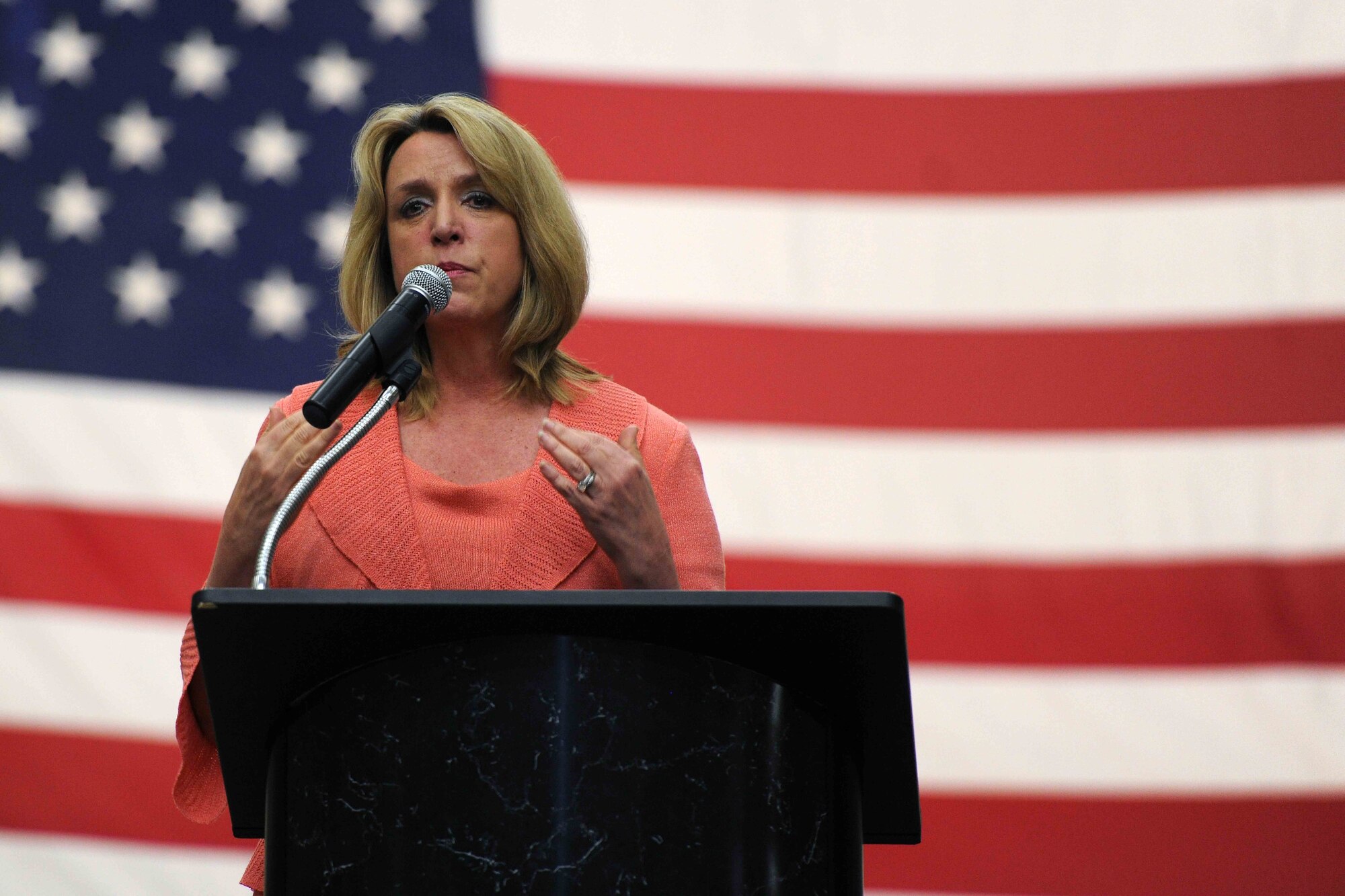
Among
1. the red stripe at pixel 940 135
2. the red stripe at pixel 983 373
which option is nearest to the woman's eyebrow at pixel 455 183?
the red stripe at pixel 983 373

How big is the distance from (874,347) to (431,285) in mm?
1789

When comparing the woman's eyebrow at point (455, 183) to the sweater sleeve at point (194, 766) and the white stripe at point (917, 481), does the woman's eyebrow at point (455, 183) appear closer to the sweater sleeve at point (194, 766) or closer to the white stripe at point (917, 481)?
the sweater sleeve at point (194, 766)

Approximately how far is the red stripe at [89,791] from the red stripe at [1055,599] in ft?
0.93

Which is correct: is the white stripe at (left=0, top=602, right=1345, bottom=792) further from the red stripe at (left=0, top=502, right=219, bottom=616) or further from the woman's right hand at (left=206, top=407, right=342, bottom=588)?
the woman's right hand at (left=206, top=407, right=342, bottom=588)

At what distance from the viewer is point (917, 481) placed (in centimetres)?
290

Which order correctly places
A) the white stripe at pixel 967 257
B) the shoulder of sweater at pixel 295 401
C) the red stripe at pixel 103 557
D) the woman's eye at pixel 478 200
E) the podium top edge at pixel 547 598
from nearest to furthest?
the podium top edge at pixel 547 598
the shoulder of sweater at pixel 295 401
the woman's eye at pixel 478 200
the red stripe at pixel 103 557
the white stripe at pixel 967 257

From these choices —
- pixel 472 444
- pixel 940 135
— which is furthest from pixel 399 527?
pixel 940 135

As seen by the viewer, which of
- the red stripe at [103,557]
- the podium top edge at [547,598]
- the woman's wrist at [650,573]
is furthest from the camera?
the red stripe at [103,557]

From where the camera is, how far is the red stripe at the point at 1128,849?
2738 millimetres

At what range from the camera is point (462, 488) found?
1.51 m

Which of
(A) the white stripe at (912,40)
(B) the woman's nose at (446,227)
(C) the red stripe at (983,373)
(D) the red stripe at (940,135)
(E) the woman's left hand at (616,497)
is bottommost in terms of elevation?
(E) the woman's left hand at (616,497)

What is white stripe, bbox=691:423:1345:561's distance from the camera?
9.35 ft

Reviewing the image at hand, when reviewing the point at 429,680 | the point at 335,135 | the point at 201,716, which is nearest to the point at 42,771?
the point at 335,135

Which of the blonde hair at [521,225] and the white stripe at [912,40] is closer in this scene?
the blonde hair at [521,225]
